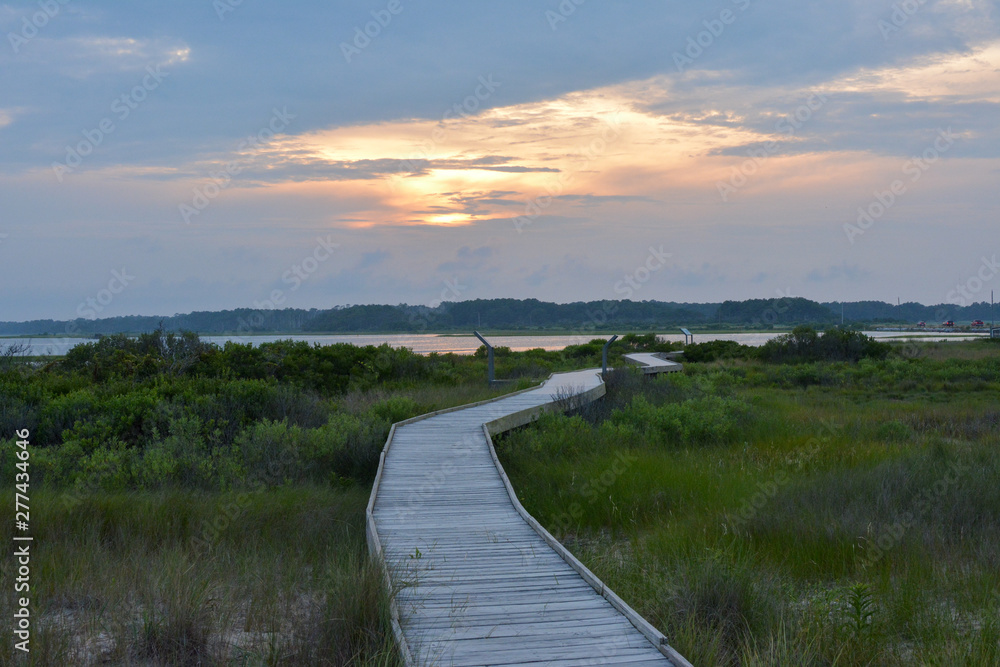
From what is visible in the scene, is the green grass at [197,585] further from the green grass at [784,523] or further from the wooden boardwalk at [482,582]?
the green grass at [784,523]

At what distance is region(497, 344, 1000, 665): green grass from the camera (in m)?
4.65

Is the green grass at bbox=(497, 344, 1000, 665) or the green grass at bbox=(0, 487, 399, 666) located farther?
the green grass at bbox=(497, 344, 1000, 665)

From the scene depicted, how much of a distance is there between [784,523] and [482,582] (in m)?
3.64

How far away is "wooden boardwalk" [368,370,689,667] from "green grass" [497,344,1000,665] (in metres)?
0.43

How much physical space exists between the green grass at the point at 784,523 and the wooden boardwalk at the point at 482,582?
428 millimetres

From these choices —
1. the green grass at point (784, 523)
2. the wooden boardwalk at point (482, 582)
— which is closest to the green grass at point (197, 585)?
the wooden boardwalk at point (482, 582)

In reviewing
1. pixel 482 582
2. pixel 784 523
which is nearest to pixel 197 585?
pixel 482 582

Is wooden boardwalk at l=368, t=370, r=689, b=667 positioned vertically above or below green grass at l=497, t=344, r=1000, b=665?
above

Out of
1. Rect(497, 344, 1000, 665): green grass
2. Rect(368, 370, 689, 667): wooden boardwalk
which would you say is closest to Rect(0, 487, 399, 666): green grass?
Rect(368, 370, 689, 667): wooden boardwalk

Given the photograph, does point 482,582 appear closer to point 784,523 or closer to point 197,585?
point 197,585

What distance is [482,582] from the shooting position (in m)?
5.23

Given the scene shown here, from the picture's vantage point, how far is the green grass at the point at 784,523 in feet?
15.3

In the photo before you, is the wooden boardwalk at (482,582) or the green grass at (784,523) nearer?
the wooden boardwalk at (482,582)

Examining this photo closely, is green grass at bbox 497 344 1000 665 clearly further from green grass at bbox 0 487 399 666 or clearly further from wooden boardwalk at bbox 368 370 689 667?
green grass at bbox 0 487 399 666
